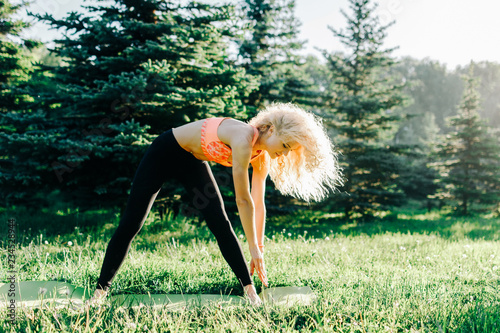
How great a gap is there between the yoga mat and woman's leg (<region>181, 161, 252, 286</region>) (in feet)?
0.73

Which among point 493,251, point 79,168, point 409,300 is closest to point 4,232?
point 79,168

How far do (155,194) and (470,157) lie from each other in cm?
1334

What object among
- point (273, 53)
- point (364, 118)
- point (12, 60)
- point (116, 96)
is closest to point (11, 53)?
point (12, 60)

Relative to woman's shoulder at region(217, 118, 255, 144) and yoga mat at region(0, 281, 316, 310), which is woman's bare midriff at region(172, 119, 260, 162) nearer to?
woman's shoulder at region(217, 118, 255, 144)

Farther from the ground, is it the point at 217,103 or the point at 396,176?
the point at 217,103

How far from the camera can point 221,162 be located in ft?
8.40

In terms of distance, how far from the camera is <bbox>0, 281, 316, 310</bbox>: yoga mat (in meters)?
2.21

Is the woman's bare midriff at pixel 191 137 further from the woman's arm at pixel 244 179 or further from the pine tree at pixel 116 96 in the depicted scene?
the pine tree at pixel 116 96

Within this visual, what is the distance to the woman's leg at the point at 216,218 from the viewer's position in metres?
2.52

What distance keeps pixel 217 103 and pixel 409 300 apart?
4.60 m

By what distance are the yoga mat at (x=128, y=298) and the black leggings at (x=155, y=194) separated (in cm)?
20

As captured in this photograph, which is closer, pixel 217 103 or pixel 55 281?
pixel 55 281

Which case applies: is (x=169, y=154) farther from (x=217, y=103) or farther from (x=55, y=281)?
(x=217, y=103)

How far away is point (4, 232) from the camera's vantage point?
4.62 m
